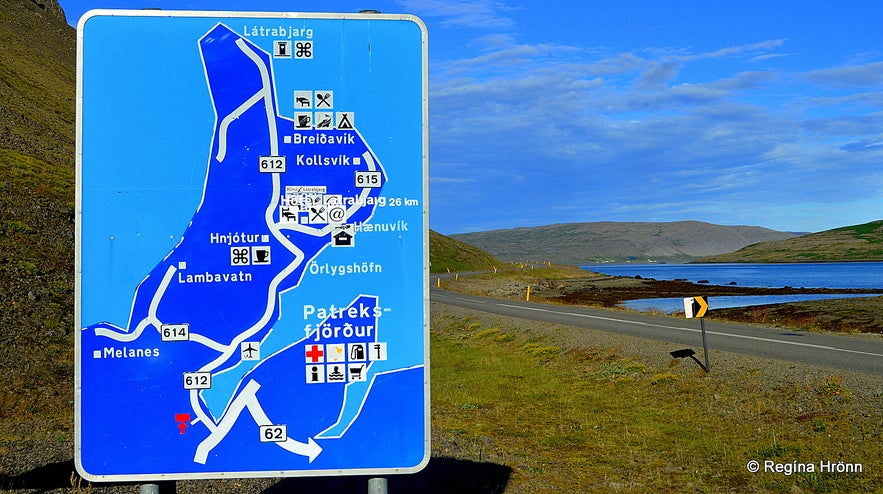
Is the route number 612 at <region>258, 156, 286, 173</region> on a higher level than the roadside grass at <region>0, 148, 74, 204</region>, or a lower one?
lower

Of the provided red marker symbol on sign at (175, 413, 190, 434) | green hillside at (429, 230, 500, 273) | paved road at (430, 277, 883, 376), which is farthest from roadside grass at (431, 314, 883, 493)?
green hillside at (429, 230, 500, 273)

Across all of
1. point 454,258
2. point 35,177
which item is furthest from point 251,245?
point 454,258

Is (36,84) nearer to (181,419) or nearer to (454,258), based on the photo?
(181,419)

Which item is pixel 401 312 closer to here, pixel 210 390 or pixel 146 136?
pixel 210 390

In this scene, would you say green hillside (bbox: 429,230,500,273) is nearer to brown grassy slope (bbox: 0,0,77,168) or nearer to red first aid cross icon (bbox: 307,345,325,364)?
brown grassy slope (bbox: 0,0,77,168)

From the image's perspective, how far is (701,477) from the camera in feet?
30.0

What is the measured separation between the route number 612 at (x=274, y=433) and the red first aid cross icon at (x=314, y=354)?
431 mm

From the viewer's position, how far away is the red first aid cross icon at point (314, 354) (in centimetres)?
398

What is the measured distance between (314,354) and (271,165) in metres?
1.17

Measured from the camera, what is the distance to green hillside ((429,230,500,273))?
11422 centimetres

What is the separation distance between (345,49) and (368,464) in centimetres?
252

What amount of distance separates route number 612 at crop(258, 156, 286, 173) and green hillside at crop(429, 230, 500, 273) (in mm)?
101544

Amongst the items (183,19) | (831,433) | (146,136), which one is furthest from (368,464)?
(831,433)

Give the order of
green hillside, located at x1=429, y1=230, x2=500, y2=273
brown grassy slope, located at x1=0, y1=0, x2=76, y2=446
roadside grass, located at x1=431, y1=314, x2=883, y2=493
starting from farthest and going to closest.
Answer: green hillside, located at x1=429, y1=230, x2=500, y2=273
brown grassy slope, located at x1=0, y1=0, x2=76, y2=446
roadside grass, located at x1=431, y1=314, x2=883, y2=493
